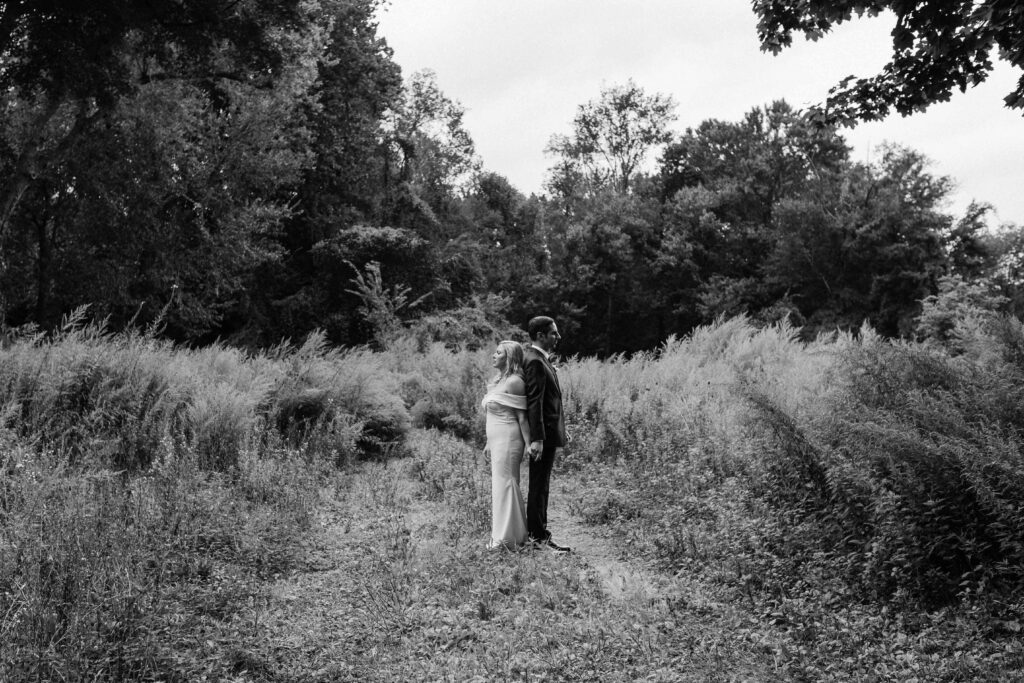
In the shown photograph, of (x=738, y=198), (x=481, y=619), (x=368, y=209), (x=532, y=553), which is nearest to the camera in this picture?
(x=481, y=619)

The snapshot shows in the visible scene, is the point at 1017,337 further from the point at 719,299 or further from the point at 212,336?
the point at 719,299

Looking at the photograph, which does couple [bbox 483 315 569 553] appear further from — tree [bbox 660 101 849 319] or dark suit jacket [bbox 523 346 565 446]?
tree [bbox 660 101 849 319]

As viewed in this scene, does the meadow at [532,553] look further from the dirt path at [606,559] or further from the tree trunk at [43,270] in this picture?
the tree trunk at [43,270]

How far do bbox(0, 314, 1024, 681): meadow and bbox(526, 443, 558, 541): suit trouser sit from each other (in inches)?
22.7

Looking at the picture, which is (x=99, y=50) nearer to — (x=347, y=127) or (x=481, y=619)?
(x=481, y=619)

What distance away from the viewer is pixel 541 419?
7.49 meters

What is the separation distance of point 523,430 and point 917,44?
555cm

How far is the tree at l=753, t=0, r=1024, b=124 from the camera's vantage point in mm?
7039

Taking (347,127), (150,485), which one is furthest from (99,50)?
(347,127)

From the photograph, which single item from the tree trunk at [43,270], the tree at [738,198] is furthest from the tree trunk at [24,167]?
the tree at [738,198]

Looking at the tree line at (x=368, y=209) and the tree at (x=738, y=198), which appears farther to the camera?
the tree at (x=738, y=198)

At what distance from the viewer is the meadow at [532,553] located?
4.77 m

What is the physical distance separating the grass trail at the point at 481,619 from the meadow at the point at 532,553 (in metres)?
0.02

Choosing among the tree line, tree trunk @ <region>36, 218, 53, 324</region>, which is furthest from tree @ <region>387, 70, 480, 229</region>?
tree trunk @ <region>36, 218, 53, 324</region>
